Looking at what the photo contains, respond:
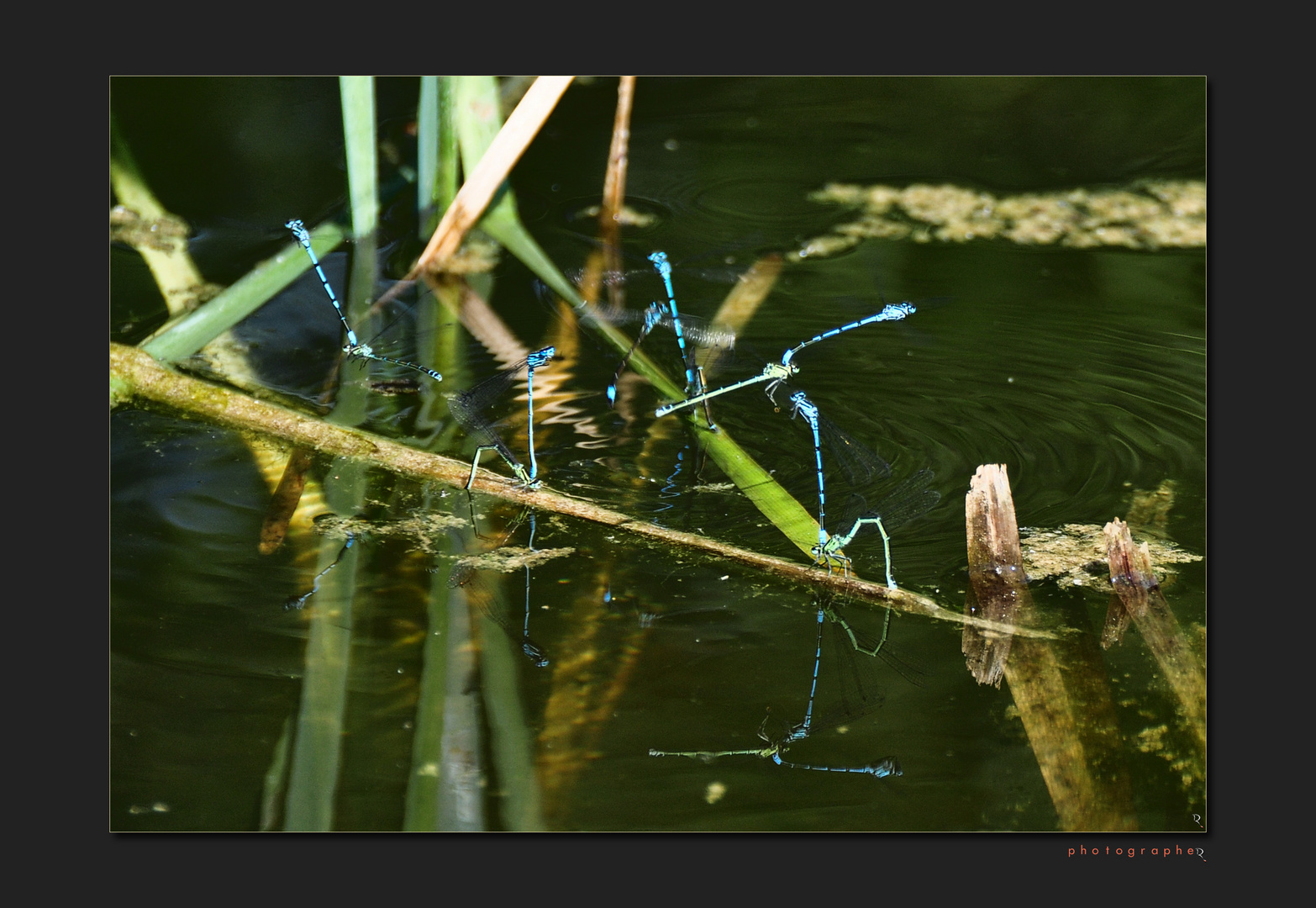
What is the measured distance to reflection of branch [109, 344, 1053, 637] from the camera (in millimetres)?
2354

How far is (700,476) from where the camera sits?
8.68ft

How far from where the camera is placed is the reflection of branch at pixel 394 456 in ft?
7.72

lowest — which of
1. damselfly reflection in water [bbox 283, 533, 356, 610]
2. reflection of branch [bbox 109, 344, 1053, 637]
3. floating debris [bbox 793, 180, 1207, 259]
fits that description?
damselfly reflection in water [bbox 283, 533, 356, 610]

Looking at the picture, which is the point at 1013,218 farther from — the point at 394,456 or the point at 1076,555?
the point at 394,456

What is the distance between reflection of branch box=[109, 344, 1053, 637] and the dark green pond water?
36 millimetres

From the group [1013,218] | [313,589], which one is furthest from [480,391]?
[1013,218]

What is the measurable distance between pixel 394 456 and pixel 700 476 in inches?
29.9

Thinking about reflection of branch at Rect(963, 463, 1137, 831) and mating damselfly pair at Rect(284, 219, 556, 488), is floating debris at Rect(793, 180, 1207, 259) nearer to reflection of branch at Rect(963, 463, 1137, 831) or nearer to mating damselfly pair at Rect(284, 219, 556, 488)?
mating damselfly pair at Rect(284, 219, 556, 488)

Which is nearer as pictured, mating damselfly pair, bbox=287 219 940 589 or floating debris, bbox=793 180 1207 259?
mating damselfly pair, bbox=287 219 940 589

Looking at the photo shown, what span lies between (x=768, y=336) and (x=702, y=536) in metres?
0.79

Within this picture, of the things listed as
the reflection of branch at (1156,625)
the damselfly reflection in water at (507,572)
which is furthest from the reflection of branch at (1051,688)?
the damselfly reflection in water at (507,572)

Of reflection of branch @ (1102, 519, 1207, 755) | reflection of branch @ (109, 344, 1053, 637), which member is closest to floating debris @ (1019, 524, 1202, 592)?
reflection of branch @ (1102, 519, 1207, 755)

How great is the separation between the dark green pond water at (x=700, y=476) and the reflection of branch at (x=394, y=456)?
0.04 metres

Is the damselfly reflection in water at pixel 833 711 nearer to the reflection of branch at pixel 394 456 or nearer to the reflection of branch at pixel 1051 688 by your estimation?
the reflection of branch at pixel 394 456
